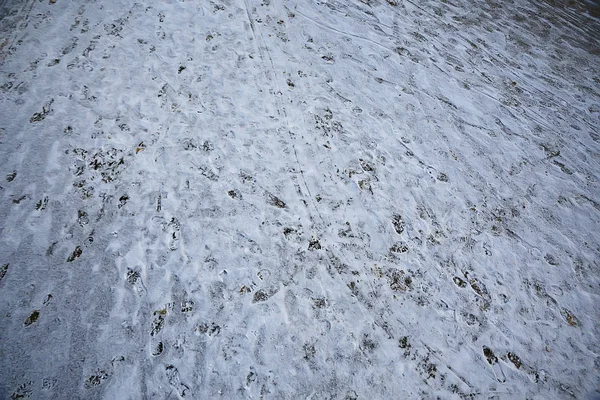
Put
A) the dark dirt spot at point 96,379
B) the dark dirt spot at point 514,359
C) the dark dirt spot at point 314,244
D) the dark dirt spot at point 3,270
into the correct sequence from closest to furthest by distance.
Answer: the dark dirt spot at point 96,379
the dark dirt spot at point 3,270
the dark dirt spot at point 514,359
the dark dirt spot at point 314,244

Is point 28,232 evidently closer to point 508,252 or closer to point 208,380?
point 208,380

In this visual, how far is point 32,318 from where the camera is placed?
5.96 ft

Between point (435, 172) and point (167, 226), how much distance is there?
2.25 meters

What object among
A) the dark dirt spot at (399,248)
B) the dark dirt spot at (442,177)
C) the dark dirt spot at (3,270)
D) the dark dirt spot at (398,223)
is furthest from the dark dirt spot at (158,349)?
the dark dirt spot at (442,177)

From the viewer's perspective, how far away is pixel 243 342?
1883 mm

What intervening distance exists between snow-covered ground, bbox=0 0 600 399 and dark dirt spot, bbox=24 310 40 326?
0.01m

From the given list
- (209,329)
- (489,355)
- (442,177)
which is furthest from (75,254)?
(442,177)

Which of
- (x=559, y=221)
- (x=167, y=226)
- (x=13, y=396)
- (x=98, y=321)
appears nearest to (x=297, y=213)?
(x=167, y=226)

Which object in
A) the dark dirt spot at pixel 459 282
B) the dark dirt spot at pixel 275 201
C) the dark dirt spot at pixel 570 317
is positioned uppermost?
the dark dirt spot at pixel 275 201

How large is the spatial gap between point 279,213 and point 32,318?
63.3 inches

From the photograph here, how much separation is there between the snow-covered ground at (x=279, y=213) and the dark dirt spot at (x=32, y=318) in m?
0.01

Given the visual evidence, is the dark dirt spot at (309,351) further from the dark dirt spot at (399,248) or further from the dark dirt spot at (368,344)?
the dark dirt spot at (399,248)

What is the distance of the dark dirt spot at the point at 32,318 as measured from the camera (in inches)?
71.0

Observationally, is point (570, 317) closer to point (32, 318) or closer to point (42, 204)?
point (32, 318)
